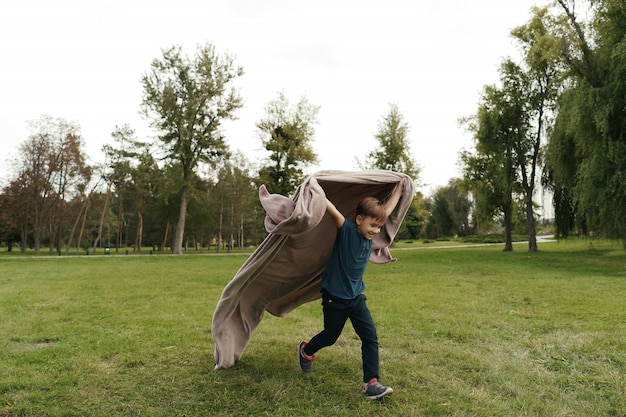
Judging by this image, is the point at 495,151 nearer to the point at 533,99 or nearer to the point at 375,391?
the point at 533,99

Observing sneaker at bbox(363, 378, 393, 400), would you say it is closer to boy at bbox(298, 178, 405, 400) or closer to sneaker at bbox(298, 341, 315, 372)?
boy at bbox(298, 178, 405, 400)

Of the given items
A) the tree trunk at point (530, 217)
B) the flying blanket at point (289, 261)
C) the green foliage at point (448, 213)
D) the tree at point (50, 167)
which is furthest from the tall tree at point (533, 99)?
the green foliage at point (448, 213)

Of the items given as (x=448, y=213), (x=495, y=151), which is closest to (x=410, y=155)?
(x=495, y=151)

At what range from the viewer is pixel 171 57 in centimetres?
3606

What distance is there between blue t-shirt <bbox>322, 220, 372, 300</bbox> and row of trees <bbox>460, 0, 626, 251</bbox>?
17.2 metres

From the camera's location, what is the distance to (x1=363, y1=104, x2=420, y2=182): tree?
3909 centimetres

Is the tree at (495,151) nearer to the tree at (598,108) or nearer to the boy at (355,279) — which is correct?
the tree at (598,108)

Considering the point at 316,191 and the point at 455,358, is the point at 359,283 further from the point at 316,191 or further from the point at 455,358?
the point at 455,358

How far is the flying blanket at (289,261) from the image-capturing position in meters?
4.82

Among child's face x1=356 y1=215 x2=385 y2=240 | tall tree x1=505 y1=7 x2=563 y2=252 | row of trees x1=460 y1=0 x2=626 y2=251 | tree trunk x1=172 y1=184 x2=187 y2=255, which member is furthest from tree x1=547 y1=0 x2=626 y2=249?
tree trunk x1=172 y1=184 x2=187 y2=255

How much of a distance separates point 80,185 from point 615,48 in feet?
146

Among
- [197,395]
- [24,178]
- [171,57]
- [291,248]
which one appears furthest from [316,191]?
[24,178]

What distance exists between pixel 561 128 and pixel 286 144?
22.8 m

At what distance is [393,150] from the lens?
128ft
